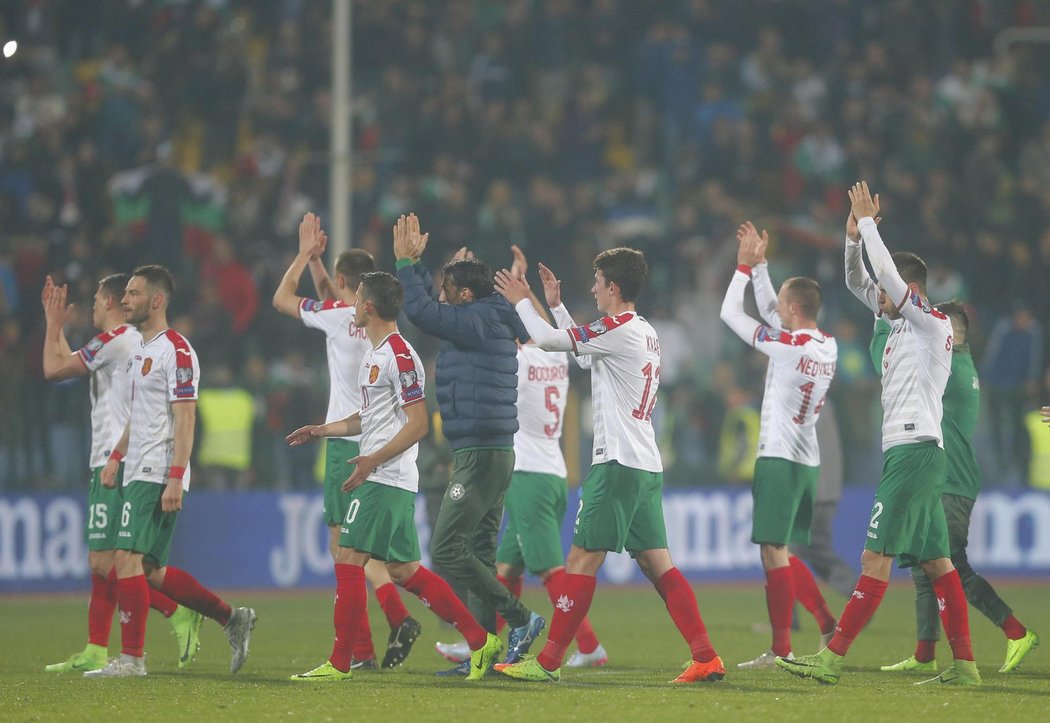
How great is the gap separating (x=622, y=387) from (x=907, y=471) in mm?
1706

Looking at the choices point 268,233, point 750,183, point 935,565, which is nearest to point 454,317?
point 935,565

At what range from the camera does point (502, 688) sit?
358 inches

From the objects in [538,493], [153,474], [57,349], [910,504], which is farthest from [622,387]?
[57,349]

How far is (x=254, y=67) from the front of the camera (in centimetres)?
2266

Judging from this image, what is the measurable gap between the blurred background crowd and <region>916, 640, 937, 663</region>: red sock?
25.1ft

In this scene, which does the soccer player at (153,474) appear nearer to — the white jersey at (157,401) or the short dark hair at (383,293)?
the white jersey at (157,401)

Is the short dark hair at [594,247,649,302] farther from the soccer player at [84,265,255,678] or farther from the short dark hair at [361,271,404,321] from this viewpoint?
the soccer player at [84,265,255,678]

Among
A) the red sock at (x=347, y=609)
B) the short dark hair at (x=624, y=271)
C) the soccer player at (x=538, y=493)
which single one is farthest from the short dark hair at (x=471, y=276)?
the red sock at (x=347, y=609)

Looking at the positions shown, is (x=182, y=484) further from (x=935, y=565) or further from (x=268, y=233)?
(x=268, y=233)

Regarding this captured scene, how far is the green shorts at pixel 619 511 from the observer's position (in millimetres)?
9133

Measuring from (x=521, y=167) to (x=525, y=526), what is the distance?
11.7 m

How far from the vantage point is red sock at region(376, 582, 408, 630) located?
10.6 m

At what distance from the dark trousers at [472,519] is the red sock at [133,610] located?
1.84 m

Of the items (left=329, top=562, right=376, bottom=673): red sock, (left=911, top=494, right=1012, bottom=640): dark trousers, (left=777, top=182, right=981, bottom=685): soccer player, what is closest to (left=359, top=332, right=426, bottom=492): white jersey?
(left=329, top=562, right=376, bottom=673): red sock
